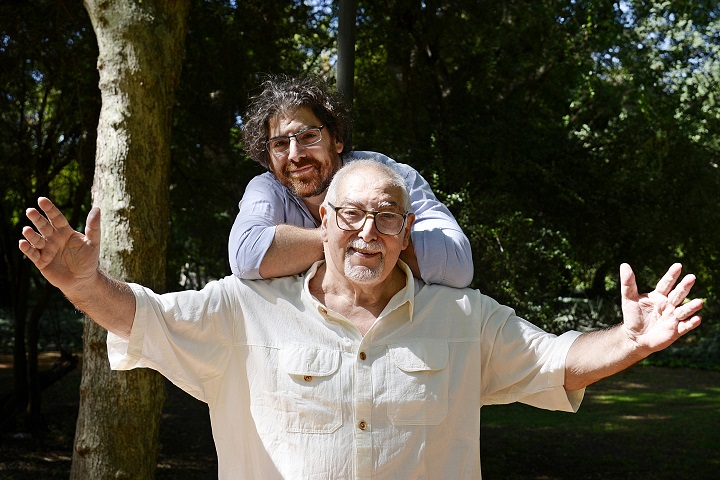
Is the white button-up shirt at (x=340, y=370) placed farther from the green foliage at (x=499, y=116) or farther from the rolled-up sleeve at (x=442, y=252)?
the green foliage at (x=499, y=116)

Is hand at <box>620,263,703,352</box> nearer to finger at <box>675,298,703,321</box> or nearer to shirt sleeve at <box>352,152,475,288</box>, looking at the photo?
finger at <box>675,298,703,321</box>

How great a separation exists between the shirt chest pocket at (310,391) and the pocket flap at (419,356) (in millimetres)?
200

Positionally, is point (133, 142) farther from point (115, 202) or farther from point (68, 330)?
point (68, 330)

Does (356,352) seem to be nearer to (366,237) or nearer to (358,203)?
(366,237)

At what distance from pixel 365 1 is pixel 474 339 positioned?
6869mm

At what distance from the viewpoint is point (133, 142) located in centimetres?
560

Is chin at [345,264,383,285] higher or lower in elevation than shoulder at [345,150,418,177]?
lower

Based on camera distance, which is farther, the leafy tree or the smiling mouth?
the leafy tree

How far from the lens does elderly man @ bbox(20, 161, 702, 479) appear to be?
275 cm

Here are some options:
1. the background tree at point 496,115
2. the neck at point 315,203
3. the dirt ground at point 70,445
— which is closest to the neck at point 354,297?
the neck at point 315,203

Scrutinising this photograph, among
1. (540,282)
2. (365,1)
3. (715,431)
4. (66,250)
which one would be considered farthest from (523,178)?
(66,250)

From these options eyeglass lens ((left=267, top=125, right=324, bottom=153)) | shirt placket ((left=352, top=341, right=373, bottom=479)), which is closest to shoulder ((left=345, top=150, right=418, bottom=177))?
eyeglass lens ((left=267, top=125, right=324, bottom=153))

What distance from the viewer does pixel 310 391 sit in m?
2.78

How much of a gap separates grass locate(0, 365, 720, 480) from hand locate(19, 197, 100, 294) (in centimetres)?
708
